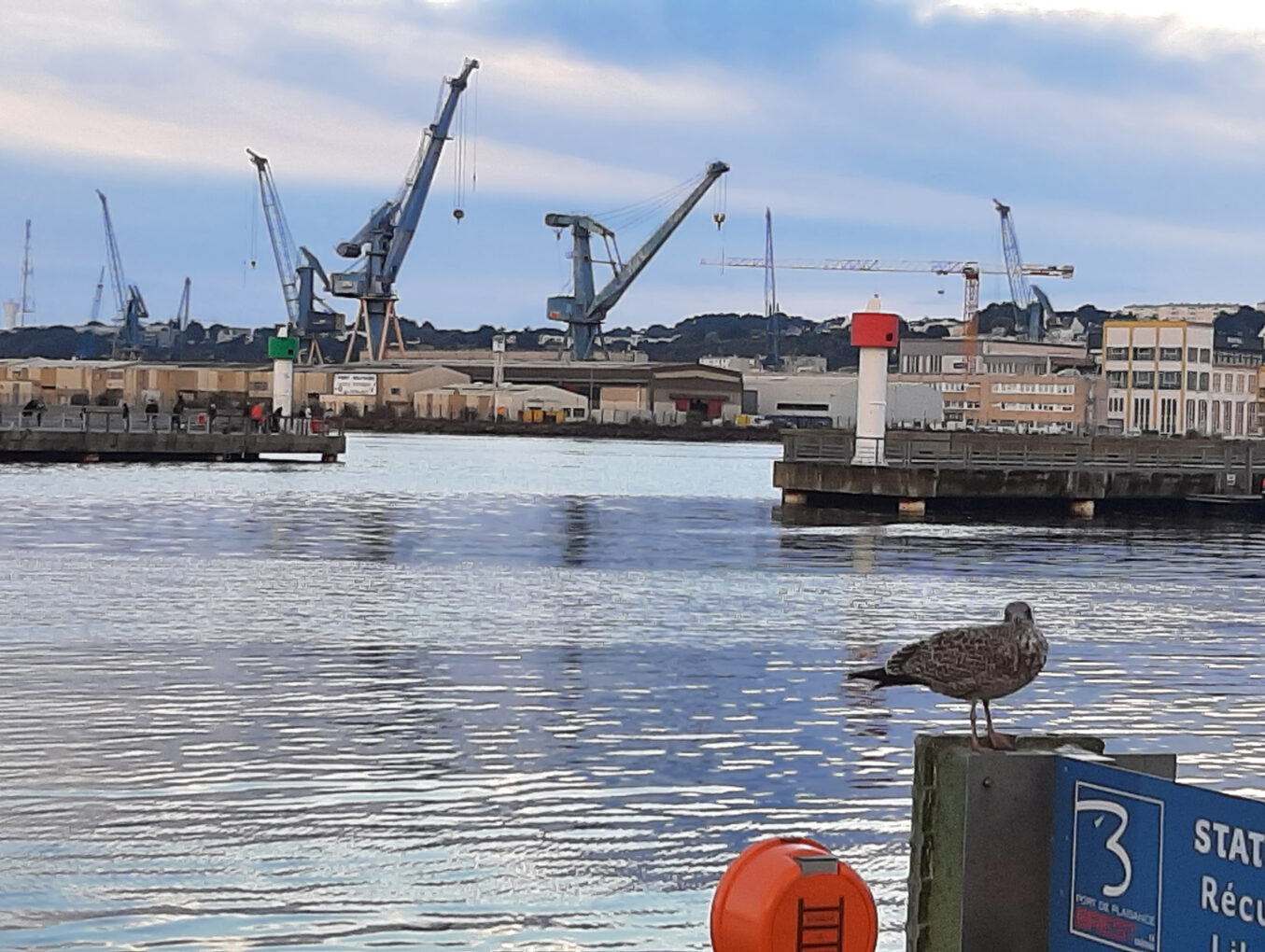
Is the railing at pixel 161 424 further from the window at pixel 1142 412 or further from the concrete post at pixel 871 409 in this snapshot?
the window at pixel 1142 412

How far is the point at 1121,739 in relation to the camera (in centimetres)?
1335

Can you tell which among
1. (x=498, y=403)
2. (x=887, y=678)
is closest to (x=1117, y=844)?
(x=887, y=678)

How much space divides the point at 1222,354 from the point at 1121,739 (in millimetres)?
157817

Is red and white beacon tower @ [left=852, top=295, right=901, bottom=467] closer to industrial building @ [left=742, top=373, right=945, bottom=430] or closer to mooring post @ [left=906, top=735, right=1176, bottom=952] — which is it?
mooring post @ [left=906, top=735, right=1176, bottom=952]

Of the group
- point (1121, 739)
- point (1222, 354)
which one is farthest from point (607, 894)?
point (1222, 354)

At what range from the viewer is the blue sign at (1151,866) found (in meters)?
5.07

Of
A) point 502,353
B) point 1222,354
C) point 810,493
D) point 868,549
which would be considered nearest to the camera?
point 868,549

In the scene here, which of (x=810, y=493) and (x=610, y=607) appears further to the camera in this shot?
(x=810, y=493)

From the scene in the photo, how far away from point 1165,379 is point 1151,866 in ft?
483

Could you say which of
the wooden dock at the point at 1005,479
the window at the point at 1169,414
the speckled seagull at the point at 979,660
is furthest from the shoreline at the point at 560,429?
the speckled seagull at the point at 979,660

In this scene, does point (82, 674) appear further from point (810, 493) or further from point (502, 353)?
point (502, 353)

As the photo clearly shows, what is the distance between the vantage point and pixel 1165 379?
483 ft

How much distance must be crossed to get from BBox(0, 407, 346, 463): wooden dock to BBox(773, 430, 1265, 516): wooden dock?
27.5 meters

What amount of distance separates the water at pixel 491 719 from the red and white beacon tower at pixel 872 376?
12886mm
